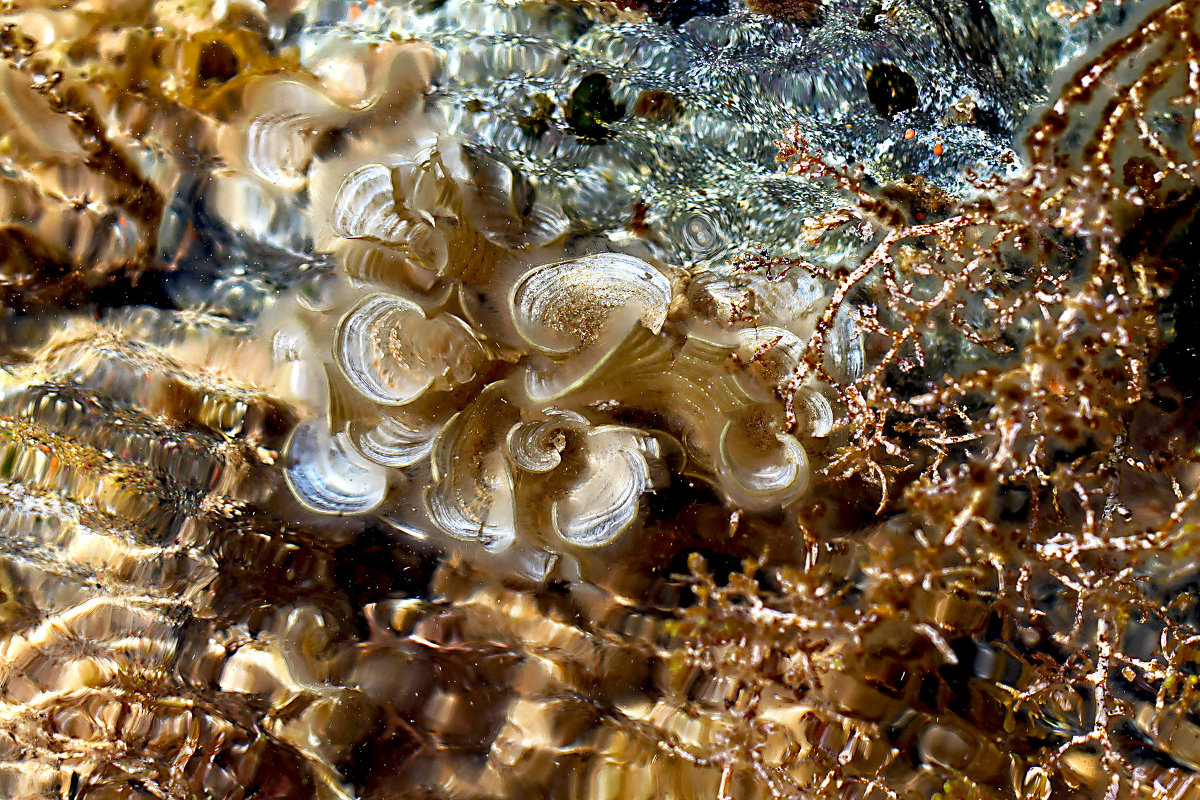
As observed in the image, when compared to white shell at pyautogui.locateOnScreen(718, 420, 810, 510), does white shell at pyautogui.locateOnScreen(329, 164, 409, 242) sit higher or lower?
higher

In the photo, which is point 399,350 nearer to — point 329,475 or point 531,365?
point 531,365

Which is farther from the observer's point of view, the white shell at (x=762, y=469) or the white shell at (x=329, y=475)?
the white shell at (x=329, y=475)

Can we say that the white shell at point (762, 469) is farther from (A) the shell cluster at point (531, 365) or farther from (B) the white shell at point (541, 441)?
(B) the white shell at point (541, 441)

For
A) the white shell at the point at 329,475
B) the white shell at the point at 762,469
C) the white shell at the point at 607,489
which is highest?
the white shell at the point at 762,469

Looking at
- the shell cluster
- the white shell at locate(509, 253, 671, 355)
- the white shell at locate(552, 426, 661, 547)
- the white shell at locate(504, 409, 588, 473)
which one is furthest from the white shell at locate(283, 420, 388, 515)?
the white shell at locate(509, 253, 671, 355)

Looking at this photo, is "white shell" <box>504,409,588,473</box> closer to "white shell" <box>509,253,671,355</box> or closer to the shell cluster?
the shell cluster

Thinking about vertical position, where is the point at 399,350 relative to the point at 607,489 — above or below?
above

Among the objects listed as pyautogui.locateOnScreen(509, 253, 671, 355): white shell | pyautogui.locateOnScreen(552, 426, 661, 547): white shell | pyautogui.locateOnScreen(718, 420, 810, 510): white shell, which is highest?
pyautogui.locateOnScreen(509, 253, 671, 355): white shell

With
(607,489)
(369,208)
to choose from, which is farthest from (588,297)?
(369,208)

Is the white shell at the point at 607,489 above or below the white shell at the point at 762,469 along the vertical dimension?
below

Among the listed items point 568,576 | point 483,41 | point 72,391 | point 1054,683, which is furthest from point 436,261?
point 1054,683

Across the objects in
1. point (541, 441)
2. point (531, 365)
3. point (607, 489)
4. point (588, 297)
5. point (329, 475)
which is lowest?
point (329, 475)

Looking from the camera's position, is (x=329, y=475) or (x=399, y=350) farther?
(x=329, y=475)

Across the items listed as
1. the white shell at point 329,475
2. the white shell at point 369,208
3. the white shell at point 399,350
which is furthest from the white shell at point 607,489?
the white shell at point 369,208
